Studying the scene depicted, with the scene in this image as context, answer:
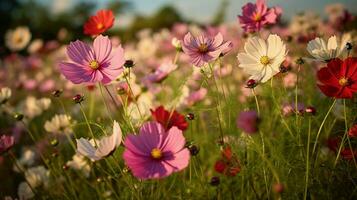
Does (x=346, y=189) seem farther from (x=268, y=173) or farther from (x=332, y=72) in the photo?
(x=332, y=72)

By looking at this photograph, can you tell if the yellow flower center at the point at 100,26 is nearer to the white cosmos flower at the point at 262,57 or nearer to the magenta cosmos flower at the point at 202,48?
the magenta cosmos flower at the point at 202,48

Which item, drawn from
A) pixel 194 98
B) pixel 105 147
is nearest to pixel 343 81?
pixel 105 147

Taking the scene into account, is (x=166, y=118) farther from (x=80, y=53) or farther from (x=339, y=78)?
(x=339, y=78)

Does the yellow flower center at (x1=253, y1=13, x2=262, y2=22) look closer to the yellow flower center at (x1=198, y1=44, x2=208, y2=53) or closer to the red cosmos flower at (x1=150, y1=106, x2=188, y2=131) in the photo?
the yellow flower center at (x1=198, y1=44, x2=208, y2=53)

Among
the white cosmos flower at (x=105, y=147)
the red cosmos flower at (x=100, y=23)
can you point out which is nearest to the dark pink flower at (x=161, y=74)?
the red cosmos flower at (x=100, y=23)

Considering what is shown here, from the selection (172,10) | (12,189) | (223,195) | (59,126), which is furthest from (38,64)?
(172,10)
